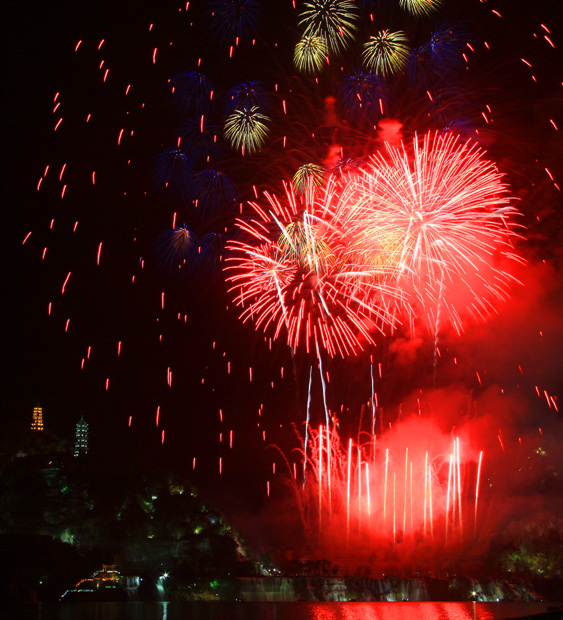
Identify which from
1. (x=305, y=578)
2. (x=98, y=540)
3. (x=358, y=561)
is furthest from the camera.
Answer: (x=358, y=561)

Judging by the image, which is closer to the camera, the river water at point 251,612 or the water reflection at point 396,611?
the river water at point 251,612

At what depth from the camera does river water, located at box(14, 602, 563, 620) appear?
29438 mm

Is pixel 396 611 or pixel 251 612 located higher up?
pixel 251 612

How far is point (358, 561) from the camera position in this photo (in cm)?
4959

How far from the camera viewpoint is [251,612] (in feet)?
112

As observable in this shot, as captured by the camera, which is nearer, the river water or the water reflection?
the river water

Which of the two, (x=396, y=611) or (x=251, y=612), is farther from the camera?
(x=396, y=611)

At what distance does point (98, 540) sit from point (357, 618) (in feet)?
53.4

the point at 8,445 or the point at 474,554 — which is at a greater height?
the point at 8,445

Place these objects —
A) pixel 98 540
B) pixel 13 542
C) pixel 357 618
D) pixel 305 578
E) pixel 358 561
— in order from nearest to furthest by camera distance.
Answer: pixel 357 618, pixel 13 542, pixel 98 540, pixel 305 578, pixel 358 561

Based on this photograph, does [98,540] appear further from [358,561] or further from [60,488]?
[358,561]

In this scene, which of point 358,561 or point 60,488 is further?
point 358,561

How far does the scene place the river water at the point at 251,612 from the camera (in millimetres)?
29438

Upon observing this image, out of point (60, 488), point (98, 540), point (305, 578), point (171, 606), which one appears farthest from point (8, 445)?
point (305, 578)
